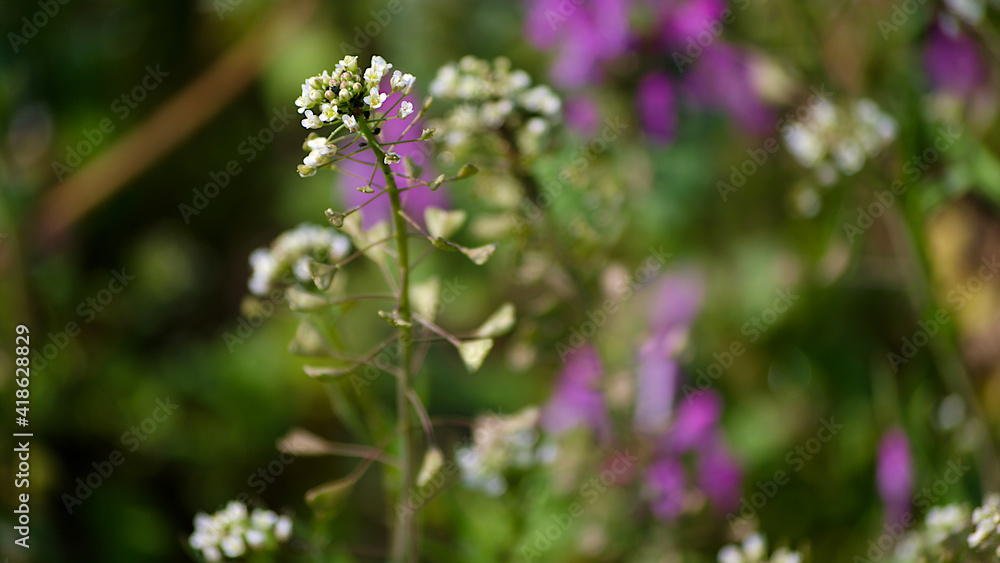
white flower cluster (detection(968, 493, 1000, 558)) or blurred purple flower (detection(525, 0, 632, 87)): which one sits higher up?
blurred purple flower (detection(525, 0, 632, 87))

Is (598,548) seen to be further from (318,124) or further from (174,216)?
(174,216)

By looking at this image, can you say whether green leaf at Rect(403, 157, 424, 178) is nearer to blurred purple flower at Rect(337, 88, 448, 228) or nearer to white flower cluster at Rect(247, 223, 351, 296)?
white flower cluster at Rect(247, 223, 351, 296)

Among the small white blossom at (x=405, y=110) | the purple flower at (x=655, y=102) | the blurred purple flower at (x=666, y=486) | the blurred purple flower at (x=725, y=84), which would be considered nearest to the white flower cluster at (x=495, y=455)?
the blurred purple flower at (x=666, y=486)

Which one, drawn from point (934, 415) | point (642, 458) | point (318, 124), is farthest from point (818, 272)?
point (318, 124)

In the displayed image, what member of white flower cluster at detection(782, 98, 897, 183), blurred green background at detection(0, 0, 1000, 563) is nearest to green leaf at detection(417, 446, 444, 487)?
blurred green background at detection(0, 0, 1000, 563)

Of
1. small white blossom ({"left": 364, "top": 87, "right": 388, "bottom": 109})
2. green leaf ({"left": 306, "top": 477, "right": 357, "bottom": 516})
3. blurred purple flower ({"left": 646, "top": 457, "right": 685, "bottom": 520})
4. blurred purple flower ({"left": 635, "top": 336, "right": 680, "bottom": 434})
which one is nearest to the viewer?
small white blossom ({"left": 364, "top": 87, "right": 388, "bottom": 109})

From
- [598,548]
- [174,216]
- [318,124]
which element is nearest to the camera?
[318,124]
